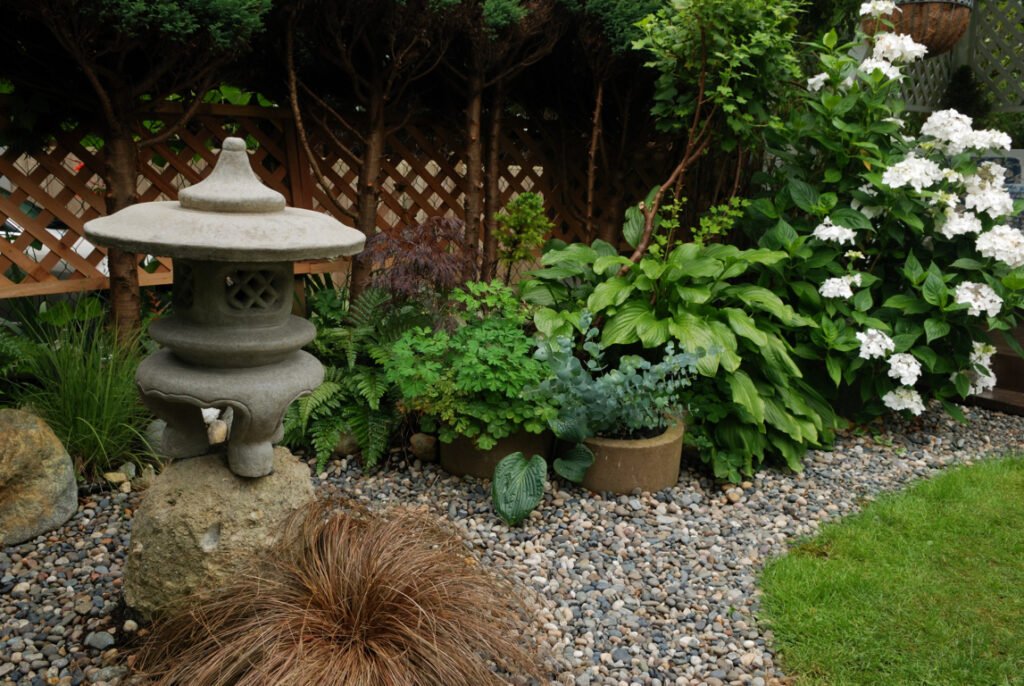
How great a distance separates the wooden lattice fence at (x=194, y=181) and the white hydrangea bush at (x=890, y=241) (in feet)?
6.12

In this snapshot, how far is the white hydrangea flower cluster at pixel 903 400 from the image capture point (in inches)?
169

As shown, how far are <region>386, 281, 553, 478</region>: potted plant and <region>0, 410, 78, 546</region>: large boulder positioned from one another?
1.33 metres

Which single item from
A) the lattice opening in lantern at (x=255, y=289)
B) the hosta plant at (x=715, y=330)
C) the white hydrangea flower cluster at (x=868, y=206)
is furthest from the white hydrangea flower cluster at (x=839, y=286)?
the lattice opening in lantern at (x=255, y=289)

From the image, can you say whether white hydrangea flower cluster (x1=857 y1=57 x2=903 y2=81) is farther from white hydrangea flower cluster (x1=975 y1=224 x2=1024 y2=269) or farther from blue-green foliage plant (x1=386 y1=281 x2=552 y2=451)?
blue-green foliage plant (x1=386 y1=281 x2=552 y2=451)

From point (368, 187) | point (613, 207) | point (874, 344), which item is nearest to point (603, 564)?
point (874, 344)

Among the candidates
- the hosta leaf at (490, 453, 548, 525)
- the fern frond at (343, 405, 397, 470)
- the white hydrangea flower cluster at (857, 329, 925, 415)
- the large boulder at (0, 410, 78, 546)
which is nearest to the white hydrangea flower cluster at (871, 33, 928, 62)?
the white hydrangea flower cluster at (857, 329, 925, 415)

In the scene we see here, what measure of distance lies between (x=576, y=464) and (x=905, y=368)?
186cm

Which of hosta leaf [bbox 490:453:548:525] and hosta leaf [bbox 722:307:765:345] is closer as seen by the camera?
hosta leaf [bbox 490:453:548:525]

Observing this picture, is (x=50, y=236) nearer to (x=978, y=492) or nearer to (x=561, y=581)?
(x=561, y=581)

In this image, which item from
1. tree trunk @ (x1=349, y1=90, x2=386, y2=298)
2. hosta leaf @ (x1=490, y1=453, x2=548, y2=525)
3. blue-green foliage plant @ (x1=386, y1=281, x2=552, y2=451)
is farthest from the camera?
tree trunk @ (x1=349, y1=90, x2=386, y2=298)

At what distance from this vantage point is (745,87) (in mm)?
4422

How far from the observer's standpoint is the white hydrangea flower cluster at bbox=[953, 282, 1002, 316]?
4141 millimetres

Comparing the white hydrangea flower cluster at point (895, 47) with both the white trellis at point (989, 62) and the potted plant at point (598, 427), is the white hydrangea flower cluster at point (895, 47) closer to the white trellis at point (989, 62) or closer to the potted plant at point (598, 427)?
the potted plant at point (598, 427)

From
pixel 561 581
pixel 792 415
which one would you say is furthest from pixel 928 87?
pixel 561 581
